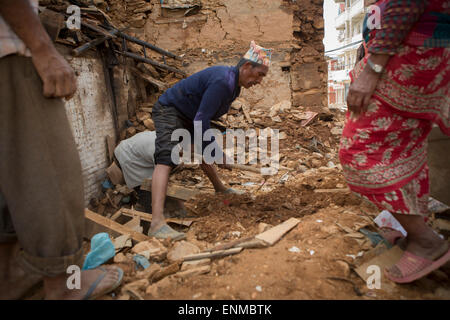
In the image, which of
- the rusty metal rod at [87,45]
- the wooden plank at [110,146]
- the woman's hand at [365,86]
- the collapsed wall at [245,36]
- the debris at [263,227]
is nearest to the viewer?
the woman's hand at [365,86]

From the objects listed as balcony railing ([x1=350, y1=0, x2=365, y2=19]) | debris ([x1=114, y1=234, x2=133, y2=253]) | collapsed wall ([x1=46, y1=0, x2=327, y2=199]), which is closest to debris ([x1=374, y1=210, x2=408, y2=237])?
debris ([x1=114, y1=234, x2=133, y2=253])

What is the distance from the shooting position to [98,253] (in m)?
1.92

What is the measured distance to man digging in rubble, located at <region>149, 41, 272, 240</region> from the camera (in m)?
2.71

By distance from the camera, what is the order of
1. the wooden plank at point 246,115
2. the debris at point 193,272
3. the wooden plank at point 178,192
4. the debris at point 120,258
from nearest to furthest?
the debris at point 193,272 < the debris at point 120,258 < the wooden plank at point 178,192 < the wooden plank at point 246,115

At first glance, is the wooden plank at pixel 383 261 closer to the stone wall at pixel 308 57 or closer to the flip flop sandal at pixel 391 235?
the flip flop sandal at pixel 391 235

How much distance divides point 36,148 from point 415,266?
6.52 ft

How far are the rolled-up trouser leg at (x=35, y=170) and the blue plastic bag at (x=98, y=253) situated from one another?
2.13 feet

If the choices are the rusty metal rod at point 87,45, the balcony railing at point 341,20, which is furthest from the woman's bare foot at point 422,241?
the balcony railing at point 341,20

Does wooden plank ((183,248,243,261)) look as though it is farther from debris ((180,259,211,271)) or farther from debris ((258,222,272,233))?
debris ((258,222,272,233))

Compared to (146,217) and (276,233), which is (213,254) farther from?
(146,217)

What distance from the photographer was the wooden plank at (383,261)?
5.32ft

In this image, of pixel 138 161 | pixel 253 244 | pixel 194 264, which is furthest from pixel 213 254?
pixel 138 161

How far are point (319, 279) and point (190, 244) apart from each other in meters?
1.04
